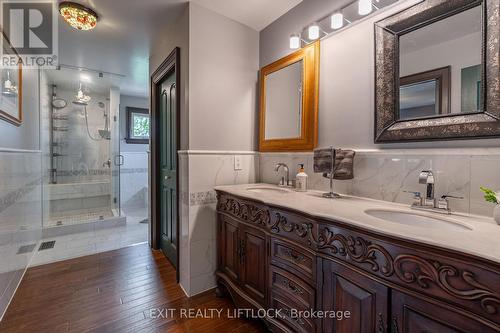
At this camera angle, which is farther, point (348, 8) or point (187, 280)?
point (187, 280)

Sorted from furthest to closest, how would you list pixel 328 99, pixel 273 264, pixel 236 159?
pixel 236 159, pixel 328 99, pixel 273 264

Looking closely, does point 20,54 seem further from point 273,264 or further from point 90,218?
point 273,264

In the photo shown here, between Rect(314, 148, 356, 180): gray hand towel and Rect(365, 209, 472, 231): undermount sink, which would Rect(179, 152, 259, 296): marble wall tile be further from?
Rect(365, 209, 472, 231): undermount sink

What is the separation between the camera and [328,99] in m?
1.69

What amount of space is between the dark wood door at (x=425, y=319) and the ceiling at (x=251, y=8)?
209 cm

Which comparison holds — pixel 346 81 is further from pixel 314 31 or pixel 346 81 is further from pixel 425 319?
pixel 425 319

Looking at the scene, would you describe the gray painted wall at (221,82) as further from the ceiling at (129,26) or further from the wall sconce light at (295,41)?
the wall sconce light at (295,41)

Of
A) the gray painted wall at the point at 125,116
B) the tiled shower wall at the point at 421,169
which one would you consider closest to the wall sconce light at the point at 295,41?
the tiled shower wall at the point at 421,169

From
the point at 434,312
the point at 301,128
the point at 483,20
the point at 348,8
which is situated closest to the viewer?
the point at 434,312

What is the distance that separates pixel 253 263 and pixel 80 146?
13.5ft

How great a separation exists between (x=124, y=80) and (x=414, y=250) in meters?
4.54

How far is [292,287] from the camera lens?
1.23 m

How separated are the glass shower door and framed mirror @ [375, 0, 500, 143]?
427cm

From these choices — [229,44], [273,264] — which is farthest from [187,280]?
[229,44]
